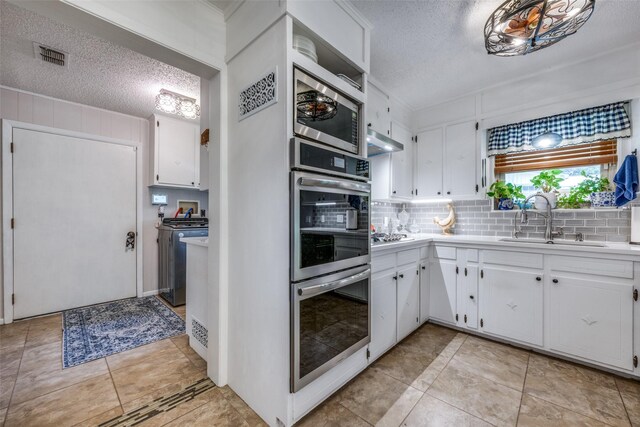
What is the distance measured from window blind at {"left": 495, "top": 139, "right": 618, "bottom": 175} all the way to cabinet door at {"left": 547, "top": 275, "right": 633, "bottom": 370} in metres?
1.20

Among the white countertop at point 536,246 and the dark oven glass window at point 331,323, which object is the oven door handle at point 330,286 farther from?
the white countertop at point 536,246

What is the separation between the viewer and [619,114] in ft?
7.51

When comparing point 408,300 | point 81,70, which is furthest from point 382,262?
point 81,70

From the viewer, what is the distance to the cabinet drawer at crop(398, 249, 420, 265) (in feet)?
7.64

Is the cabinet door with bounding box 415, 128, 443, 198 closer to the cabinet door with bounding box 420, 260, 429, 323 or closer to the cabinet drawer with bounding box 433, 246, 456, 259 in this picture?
the cabinet drawer with bounding box 433, 246, 456, 259

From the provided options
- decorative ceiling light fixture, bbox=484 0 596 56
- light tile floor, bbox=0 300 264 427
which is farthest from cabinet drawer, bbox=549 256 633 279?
light tile floor, bbox=0 300 264 427

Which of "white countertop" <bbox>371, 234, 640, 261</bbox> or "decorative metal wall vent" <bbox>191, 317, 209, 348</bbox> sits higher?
"white countertop" <bbox>371, 234, 640, 261</bbox>

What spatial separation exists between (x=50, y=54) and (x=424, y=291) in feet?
13.4

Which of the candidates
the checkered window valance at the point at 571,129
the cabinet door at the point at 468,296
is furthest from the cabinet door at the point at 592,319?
the checkered window valance at the point at 571,129

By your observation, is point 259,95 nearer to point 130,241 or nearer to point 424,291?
point 424,291

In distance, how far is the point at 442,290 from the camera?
2.74 meters

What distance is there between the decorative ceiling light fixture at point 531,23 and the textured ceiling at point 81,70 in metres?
2.61

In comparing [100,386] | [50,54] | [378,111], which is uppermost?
[50,54]

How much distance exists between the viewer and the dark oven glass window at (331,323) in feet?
4.64
